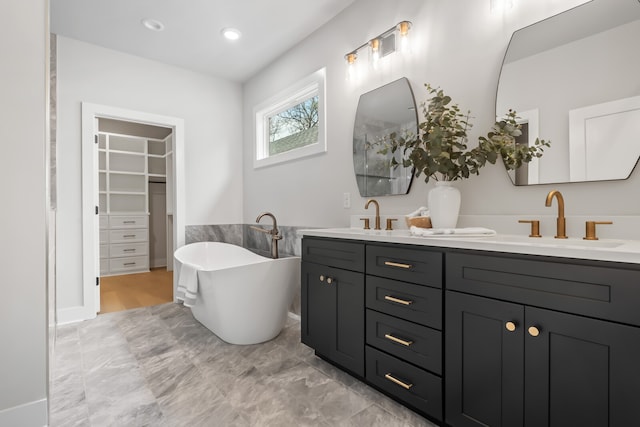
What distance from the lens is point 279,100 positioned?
11.2 ft

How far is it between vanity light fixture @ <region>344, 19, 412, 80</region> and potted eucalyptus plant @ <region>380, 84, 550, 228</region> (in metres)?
0.72

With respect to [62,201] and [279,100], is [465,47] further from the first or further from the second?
[62,201]

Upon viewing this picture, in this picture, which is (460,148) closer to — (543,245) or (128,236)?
(543,245)

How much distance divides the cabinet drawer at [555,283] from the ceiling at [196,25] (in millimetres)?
2320

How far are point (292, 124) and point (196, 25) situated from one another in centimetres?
123

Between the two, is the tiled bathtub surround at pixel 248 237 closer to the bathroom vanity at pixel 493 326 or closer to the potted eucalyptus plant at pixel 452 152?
the bathroom vanity at pixel 493 326

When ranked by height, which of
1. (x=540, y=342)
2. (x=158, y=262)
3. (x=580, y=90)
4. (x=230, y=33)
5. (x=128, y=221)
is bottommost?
(x=158, y=262)

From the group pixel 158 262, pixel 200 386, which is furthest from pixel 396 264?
pixel 158 262

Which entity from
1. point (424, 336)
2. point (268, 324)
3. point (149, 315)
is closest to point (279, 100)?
point (268, 324)

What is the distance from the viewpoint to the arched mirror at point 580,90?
1325 millimetres

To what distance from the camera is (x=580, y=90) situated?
1434mm

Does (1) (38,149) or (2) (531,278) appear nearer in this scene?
(2) (531,278)

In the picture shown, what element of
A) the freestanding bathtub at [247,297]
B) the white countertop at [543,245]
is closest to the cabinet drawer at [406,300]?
the white countertop at [543,245]

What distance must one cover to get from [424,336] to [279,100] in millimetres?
2798
